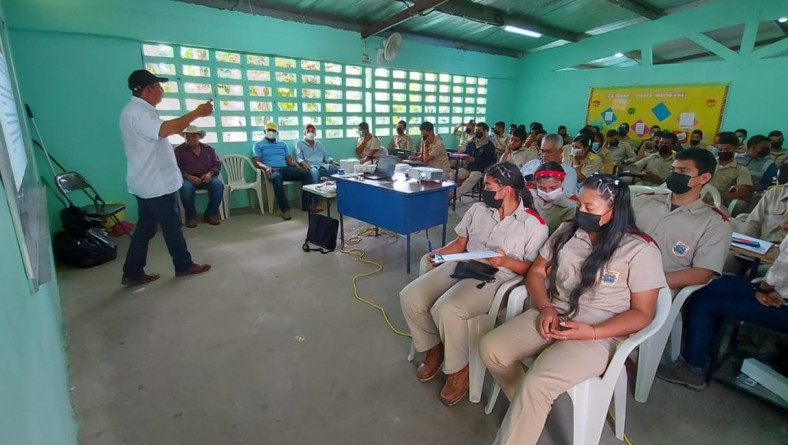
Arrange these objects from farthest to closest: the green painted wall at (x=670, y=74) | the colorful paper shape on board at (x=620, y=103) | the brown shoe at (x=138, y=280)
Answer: the colorful paper shape on board at (x=620, y=103), the green painted wall at (x=670, y=74), the brown shoe at (x=138, y=280)

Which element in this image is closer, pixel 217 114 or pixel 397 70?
pixel 217 114

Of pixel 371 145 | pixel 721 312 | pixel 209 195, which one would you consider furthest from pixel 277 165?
pixel 721 312

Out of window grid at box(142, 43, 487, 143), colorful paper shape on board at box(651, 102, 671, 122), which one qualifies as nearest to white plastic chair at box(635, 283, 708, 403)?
window grid at box(142, 43, 487, 143)

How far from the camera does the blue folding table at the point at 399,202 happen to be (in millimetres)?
3266

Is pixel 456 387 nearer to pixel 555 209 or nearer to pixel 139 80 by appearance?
pixel 555 209

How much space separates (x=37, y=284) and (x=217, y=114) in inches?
175

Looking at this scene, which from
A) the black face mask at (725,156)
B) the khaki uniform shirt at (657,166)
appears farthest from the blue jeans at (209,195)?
the black face mask at (725,156)

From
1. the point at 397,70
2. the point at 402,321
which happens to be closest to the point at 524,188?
the point at 402,321

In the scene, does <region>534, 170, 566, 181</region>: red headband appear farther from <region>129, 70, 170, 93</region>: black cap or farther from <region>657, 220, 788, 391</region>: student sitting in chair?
<region>129, 70, 170, 93</region>: black cap

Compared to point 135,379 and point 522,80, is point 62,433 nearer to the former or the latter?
point 135,379

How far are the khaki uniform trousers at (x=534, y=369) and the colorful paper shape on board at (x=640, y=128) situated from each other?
7321 mm

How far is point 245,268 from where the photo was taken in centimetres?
344

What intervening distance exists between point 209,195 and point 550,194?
13.5 feet

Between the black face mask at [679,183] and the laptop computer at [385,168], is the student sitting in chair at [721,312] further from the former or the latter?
the laptop computer at [385,168]
